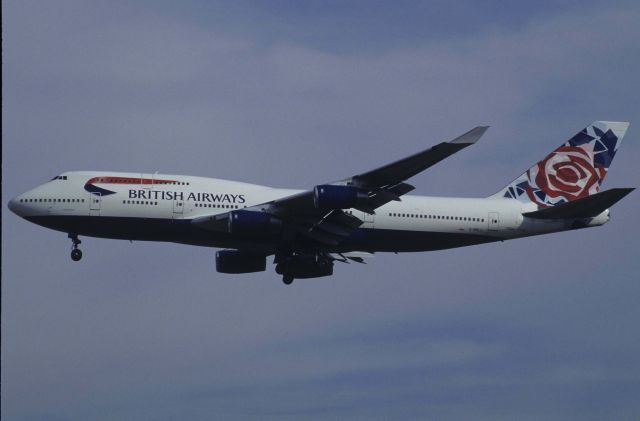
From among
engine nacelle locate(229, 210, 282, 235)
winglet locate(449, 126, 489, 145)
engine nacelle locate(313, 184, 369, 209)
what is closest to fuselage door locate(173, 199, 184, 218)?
engine nacelle locate(229, 210, 282, 235)

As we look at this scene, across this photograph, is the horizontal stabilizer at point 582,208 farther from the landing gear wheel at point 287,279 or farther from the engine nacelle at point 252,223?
the engine nacelle at point 252,223

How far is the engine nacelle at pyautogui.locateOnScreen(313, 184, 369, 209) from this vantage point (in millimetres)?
42125

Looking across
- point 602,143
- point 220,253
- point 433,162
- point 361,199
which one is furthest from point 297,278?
point 602,143

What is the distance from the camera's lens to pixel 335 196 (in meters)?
42.1

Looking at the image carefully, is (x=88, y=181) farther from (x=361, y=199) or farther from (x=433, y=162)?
(x=433, y=162)

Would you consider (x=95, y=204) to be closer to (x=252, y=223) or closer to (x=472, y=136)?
(x=252, y=223)

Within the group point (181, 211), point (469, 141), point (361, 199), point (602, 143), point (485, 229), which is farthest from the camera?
point (602, 143)

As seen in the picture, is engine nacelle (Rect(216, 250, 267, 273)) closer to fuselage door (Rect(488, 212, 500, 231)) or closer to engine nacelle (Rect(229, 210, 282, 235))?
engine nacelle (Rect(229, 210, 282, 235))

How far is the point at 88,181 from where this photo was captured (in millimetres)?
46031

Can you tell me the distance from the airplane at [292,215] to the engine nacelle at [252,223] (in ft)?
0.13

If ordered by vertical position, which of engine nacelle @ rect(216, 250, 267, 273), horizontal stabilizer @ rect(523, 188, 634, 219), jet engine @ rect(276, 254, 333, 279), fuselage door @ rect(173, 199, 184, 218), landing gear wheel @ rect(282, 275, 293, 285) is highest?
fuselage door @ rect(173, 199, 184, 218)

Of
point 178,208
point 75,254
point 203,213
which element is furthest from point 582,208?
point 75,254

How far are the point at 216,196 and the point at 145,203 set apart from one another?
316cm

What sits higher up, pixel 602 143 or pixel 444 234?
pixel 602 143
